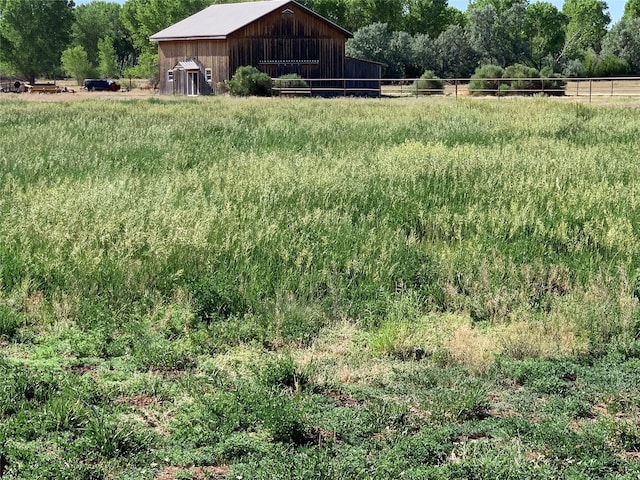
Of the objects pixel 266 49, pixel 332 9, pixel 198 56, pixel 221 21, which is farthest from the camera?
pixel 332 9

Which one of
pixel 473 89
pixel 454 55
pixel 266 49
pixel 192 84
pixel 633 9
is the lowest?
pixel 473 89

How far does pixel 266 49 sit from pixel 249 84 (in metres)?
6.76

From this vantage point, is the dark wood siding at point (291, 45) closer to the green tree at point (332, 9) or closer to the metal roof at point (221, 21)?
the metal roof at point (221, 21)

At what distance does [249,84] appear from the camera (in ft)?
178

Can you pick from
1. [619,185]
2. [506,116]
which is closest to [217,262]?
[619,185]

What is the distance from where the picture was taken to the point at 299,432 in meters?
5.77

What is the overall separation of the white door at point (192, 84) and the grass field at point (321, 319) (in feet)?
151

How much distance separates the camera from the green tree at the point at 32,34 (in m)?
104

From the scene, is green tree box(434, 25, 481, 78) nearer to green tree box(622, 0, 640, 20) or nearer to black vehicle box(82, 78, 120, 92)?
black vehicle box(82, 78, 120, 92)

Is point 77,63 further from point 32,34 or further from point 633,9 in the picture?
point 633,9

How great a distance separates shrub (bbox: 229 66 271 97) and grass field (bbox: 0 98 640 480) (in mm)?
38302

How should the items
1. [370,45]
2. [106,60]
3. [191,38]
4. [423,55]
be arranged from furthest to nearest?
1. [106,60]
2. [370,45]
3. [423,55]
4. [191,38]

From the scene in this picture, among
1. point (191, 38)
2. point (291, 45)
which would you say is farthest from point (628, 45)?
point (191, 38)

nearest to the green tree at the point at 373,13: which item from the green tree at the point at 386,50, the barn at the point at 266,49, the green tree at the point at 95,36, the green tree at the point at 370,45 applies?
the green tree at the point at 370,45
